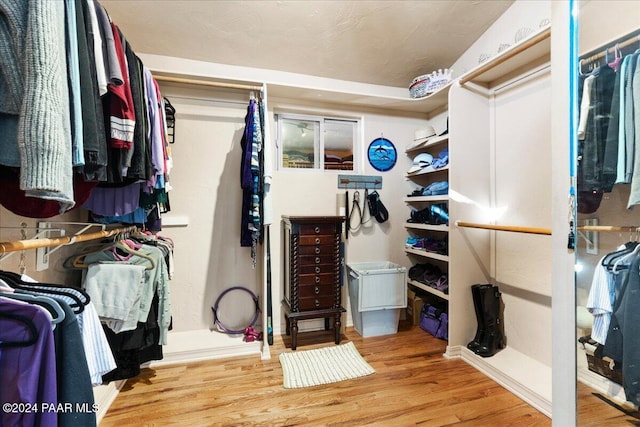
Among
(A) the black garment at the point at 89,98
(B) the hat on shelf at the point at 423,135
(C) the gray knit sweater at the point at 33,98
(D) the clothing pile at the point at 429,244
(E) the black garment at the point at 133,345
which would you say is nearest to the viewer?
(C) the gray knit sweater at the point at 33,98

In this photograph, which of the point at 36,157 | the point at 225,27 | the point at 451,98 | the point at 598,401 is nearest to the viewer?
the point at 36,157

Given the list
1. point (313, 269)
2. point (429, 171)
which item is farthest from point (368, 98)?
point (313, 269)

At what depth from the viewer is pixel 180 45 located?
85.7 inches

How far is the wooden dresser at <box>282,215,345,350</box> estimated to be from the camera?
7.43 ft

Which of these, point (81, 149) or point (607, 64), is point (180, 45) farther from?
point (607, 64)

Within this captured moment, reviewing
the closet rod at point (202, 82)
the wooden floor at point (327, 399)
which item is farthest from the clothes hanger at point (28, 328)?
the closet rod at point (202, 82)

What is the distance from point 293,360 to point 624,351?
185 cm

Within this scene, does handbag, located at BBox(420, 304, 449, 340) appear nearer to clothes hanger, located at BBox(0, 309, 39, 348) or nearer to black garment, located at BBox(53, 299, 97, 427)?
black garment, located at BBox(53, 299, 97, 427)

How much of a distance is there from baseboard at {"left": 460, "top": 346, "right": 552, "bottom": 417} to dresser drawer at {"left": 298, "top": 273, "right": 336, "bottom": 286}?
107cm

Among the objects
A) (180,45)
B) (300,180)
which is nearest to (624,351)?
(300,180)

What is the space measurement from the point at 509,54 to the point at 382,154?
1.30 metres

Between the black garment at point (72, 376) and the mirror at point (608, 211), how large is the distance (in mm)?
1697

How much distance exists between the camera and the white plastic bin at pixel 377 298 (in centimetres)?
244

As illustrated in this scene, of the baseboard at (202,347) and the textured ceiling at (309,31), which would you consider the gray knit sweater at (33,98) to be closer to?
the textured ceiling at (309,31)
